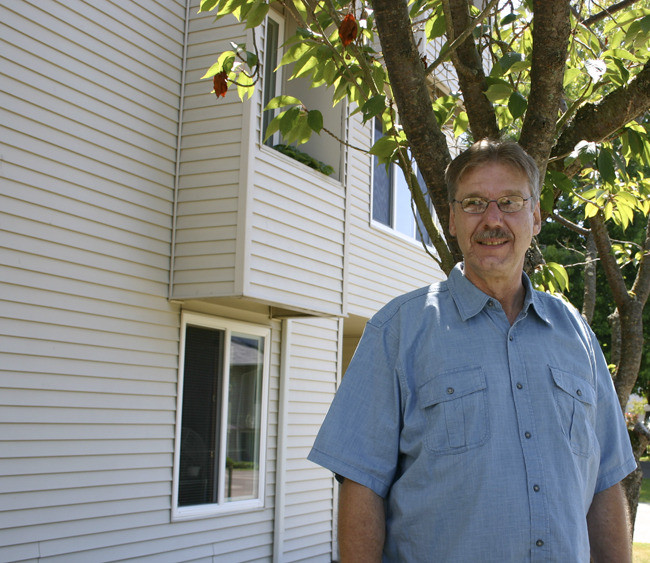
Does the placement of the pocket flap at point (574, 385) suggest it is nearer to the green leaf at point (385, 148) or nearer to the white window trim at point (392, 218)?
the green leaf at point (385, 148)

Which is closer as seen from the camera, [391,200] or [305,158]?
[305,158]

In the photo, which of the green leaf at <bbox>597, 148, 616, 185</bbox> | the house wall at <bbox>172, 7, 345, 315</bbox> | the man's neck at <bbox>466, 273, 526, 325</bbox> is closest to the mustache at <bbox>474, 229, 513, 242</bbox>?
the man's neck at <bbox>466, 273, 526, 325</bbox>

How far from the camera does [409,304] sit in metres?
2.34

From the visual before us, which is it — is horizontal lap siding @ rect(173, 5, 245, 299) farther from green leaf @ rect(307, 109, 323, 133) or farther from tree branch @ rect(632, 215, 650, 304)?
green leaf @ rect(307, 109, 323, 133)

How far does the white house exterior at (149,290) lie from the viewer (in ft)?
19.5

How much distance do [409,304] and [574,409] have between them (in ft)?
1.82

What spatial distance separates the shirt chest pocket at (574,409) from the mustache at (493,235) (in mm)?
410

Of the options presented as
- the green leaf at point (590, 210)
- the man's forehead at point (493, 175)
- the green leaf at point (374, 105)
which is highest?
the green leaf at point (374, 105)

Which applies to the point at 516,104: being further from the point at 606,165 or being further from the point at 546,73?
the point at 606,165

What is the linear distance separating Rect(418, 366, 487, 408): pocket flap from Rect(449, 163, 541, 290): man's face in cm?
34

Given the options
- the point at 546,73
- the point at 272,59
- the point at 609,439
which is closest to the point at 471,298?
the point at 609,439

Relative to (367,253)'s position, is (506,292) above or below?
below

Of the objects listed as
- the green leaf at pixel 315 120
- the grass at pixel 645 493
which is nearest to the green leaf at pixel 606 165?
the green leaf at pixel 315 120

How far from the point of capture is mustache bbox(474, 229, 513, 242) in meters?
2.35
